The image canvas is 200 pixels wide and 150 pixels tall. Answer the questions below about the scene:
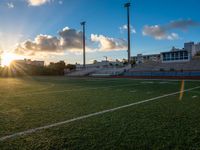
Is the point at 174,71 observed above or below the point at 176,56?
below

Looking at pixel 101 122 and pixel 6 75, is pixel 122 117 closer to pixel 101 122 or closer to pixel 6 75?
pixel 101 122

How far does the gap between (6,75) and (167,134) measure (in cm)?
5135

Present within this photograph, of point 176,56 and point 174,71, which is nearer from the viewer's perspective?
point 174,71

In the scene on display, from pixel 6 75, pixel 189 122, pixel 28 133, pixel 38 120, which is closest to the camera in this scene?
pixel 28 133

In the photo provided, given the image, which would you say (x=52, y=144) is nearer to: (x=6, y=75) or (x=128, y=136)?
(x=128, y=136)

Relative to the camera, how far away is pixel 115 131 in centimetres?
335

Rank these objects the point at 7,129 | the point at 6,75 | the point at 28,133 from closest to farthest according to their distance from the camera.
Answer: the point at 28,133
the point at 7,129
the point at 6,75

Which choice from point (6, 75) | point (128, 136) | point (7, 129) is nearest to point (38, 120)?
point (7, 129)

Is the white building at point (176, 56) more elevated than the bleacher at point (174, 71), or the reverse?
the white building at point (176, 56)

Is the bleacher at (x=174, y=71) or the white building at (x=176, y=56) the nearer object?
the bleacher at (x=174, y=71)

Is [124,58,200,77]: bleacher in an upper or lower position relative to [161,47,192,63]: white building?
lower

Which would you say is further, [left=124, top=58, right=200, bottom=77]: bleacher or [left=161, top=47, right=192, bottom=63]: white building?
[left=161, top=47, right=192, bottom=63]: white building

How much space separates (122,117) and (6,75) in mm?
49977

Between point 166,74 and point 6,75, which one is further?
point 6,75
